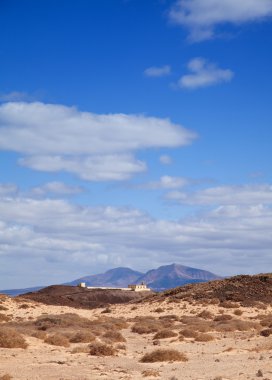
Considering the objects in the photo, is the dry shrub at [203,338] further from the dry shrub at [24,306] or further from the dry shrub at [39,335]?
the dry shrub at [24,306]

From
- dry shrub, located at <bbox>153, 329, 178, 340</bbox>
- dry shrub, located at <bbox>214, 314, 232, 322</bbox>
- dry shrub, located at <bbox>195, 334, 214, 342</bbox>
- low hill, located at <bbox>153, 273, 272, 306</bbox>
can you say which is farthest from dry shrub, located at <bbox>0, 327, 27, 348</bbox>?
low hill, located at <bbox>153, 273, 272, 306</bbox>

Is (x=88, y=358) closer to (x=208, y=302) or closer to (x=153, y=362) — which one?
(x=153, y=362)

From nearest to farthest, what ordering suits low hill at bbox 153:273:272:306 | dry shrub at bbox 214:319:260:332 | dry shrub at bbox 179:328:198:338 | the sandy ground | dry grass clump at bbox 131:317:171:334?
the sandy ground
dry shrub at bbox 179:328:198:338
dry shrub at bbox 214:319:260:332
dry grass clump at bbox 131:317:171:334
low hill at bbox 153:273:272:306

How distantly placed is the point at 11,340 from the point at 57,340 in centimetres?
318

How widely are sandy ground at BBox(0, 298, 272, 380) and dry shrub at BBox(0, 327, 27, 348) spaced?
16.2 inches

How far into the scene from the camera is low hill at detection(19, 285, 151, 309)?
77.5m

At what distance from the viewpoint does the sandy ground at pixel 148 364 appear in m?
21.3

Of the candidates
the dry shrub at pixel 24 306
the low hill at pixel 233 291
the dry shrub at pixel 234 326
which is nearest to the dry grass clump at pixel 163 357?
the dry shrub at pixel 234 326

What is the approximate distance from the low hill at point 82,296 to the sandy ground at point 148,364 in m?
42.2

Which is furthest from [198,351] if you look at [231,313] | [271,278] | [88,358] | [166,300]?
[271,278]

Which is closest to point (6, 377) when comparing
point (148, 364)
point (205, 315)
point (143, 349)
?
point (148, 364)

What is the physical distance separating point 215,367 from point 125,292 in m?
71.5

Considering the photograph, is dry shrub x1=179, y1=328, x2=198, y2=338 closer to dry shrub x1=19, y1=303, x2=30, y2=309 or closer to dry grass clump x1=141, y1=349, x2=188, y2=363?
dry grass clump x1=141, y1=349, x2=188, y2=363

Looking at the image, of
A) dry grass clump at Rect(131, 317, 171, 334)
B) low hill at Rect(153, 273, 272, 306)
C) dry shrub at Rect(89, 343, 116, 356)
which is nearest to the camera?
dry shrub at Rect(89, 343, 116, 356)
